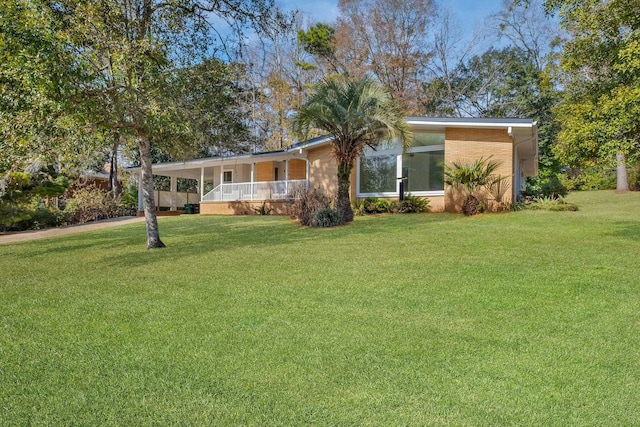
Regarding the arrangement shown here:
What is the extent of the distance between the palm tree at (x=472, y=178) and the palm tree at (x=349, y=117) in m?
2.65

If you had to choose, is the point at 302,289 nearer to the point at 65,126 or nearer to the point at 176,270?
the point at 176,270

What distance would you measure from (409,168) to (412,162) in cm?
27

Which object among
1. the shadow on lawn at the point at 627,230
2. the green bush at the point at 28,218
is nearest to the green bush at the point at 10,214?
the green bush at the point at 28,218

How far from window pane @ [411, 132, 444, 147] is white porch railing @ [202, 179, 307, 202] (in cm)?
563

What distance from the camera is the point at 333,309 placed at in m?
4.83

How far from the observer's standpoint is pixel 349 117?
13.0 meters

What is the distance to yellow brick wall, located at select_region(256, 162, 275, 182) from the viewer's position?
81.6 ft

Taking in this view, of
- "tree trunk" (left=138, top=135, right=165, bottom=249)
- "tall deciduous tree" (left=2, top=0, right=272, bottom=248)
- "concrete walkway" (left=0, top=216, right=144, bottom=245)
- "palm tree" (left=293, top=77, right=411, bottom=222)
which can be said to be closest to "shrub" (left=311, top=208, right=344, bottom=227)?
"palm tree" (left=293, top=77, right=411, bottom=222)

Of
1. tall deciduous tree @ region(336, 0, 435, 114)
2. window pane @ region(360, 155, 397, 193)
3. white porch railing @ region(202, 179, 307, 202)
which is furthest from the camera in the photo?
tall deciduous tree @ region(336, 0, 435, 114)

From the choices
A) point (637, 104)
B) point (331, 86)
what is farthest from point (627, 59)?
point (331, 86)

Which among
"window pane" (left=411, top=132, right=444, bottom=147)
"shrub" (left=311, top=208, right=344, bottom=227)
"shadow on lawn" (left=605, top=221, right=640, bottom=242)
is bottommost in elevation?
"shadow on lawn" (left=605, top=221, right=640, bottom=242)

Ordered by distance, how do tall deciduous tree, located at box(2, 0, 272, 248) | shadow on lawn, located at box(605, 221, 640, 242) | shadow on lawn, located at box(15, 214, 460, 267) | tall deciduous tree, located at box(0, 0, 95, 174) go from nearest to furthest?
tall deciduous tree, located at box(0, 0, 95, 174) → tall deciduous tree, located at box(2, 0, 272, 248) → shadow on lawn, located at box(15, 214, 460, 267) → shadow on lawn, located at box(605, 221, 640, 242)

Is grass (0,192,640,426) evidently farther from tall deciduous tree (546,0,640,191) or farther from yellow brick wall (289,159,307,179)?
yellow brick wall (289,159,307,179)

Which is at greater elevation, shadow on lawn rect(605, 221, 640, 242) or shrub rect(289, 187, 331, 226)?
shrub rect(289, 187, 331, 226)
